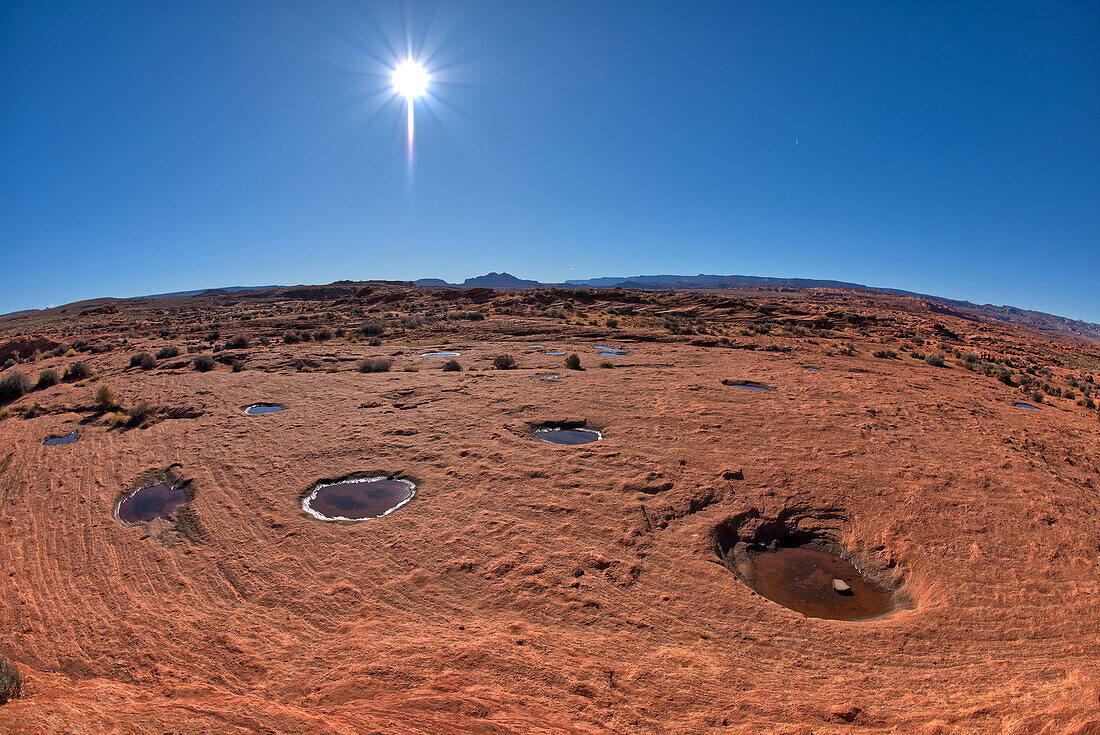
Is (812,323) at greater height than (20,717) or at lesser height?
greater

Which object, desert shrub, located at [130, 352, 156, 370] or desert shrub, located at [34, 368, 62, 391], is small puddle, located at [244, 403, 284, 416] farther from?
desert shrub, located at [130, 352, 156, 370]

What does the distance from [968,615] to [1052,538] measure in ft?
10.4

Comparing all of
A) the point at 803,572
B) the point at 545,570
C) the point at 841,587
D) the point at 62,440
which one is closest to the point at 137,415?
the point at 62,440

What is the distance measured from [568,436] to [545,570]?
463 cm

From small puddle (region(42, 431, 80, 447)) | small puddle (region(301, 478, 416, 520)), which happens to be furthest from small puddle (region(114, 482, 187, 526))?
small puddle (region(42, 431, 80, 447))

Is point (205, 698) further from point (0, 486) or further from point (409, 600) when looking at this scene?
point (0, 486)

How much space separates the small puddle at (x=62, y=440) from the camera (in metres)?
10.1

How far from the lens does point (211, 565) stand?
5906 millimetres

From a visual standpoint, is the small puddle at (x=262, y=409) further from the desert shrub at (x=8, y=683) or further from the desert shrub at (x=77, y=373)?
the desert shrub at (x=77, y=373)

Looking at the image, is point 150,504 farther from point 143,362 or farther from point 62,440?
point 143,362

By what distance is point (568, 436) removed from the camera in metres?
10.2

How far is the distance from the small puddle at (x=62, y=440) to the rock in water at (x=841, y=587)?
15143 millimetres

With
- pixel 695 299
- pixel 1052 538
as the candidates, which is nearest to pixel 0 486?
pixel 1052 538

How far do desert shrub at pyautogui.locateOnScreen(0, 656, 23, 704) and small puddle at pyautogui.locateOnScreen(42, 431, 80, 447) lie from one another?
886 cm
